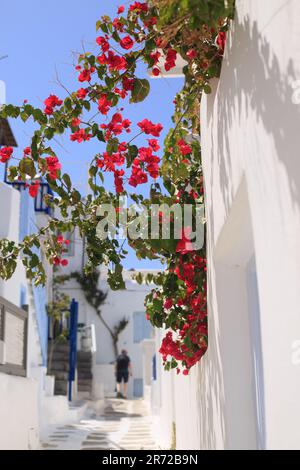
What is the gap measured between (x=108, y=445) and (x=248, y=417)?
6.30 m

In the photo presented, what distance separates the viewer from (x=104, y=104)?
3.38 m

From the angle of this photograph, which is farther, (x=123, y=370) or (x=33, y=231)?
(x=123, y=370)

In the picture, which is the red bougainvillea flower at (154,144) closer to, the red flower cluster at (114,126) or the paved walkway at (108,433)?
the red flower cluster at (114,126)

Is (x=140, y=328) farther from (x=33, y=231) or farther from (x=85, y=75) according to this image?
(x=85, y=75)

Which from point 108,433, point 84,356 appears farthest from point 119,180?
point 84,356

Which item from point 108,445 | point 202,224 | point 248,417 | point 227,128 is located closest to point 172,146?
point 202,224

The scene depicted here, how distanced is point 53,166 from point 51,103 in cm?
35

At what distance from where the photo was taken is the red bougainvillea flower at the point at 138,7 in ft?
10.6

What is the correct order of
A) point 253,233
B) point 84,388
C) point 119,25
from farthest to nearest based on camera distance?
1. point 84,388
2. point 119,25
3. point 253,233

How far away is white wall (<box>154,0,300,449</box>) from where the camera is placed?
171 centimetres

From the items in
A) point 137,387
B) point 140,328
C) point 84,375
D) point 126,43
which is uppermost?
point 140,328

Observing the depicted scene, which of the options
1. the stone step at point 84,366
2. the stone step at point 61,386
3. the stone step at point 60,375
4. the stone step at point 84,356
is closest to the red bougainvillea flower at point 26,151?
the stone step at point 61,386

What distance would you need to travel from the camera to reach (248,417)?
2848mm
